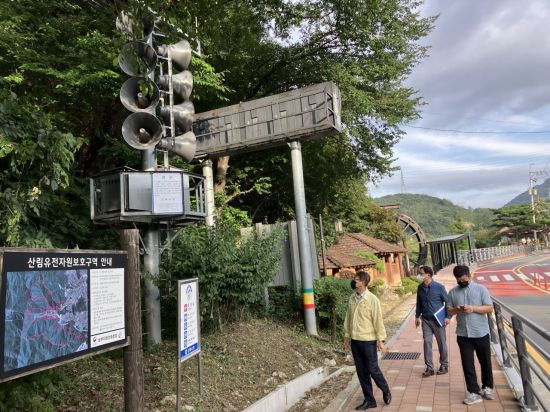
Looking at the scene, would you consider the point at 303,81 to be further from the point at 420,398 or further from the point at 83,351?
the point at 83,351

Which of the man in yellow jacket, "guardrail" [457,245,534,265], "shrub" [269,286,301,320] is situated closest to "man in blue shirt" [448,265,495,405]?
the man in yellow jacket

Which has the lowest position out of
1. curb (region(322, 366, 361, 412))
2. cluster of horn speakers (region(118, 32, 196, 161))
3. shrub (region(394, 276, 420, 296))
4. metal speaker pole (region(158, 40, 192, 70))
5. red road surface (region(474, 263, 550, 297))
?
red road surface (region(474, 263, 550, 297))

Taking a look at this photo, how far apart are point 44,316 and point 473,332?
4702 mm

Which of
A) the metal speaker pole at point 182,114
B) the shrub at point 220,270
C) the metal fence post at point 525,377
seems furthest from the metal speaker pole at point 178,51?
the metal fence post at point 525,377

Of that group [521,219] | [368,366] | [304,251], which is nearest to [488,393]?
[368,366]

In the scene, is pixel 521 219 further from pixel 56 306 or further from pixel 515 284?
pixel 56 306

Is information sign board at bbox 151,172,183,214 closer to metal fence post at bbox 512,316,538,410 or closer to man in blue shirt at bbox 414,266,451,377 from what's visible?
man in blue shirt at bbox 414,266,451,377

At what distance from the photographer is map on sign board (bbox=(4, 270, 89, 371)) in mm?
2846

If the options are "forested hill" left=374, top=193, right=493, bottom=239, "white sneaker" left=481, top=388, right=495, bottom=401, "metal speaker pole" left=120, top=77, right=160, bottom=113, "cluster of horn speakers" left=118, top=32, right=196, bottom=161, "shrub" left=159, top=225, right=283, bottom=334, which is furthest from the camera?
"forested hill" left=374, top=193, right=493, bottom=239

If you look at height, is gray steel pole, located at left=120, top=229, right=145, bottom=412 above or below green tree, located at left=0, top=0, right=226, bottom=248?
below

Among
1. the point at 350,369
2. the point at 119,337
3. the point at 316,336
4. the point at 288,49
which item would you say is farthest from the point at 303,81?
the point at 119,337

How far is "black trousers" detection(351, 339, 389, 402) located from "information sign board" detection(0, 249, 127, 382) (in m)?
3.12

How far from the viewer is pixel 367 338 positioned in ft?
18.5

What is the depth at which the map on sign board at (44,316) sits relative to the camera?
2846 mm
